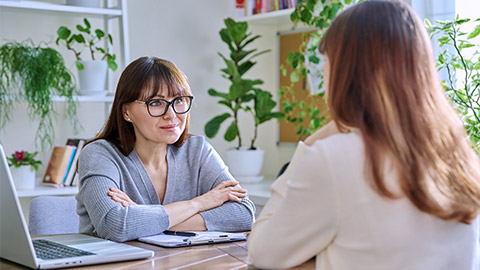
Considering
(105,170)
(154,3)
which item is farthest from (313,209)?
(154,3)

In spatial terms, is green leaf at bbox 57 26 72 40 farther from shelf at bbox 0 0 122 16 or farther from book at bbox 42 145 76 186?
book at bbox 42 145 76 186

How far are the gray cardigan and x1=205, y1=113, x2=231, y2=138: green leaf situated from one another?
1.34 meters

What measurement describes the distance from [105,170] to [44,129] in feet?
4.70

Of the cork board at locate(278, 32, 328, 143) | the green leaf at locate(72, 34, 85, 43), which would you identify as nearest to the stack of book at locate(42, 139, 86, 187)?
the green leaf at locate(72, 34, 85, 43)

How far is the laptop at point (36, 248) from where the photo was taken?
1.35m

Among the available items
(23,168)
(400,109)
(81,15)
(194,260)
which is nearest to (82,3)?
(81,15)

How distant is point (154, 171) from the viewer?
2.22 m

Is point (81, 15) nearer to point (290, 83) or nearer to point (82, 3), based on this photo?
point (82, 3)

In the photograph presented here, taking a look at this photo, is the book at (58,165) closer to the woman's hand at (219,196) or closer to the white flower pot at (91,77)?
the white flower pot at (91,77)

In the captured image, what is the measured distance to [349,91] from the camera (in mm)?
1100

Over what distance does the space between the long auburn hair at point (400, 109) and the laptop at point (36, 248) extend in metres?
0.69

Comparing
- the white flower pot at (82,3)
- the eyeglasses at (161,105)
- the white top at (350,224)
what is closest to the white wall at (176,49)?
the white flower pot at (82,3)

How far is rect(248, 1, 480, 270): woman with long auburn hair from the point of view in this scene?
3.48 ft

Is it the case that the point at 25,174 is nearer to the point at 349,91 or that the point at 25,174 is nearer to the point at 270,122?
the point at 270,122
